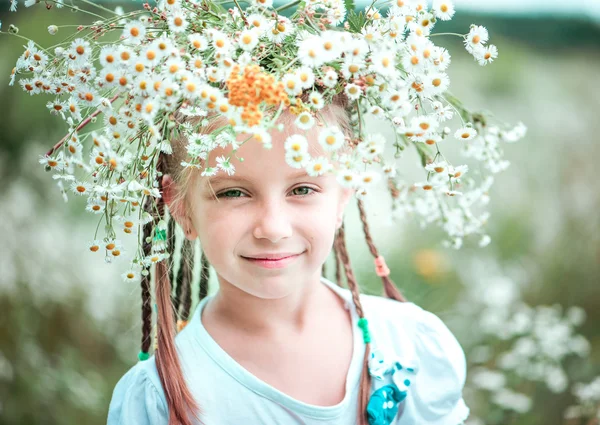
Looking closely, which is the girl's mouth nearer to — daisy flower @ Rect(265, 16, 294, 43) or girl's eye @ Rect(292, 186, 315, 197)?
girl's eye @ Rect(292, 186, 315, 197)

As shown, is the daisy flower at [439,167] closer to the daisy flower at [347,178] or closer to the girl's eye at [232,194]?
the daisy flower at [347,178]

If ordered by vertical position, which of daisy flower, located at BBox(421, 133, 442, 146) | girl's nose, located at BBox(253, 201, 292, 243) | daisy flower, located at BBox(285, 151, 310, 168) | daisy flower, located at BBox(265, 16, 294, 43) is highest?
daisy flower, located at BBox(265, 16, 294, 43)

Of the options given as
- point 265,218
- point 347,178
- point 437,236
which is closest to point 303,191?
point 265,218

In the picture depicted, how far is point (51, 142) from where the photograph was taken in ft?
7.51

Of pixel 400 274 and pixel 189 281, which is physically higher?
pixel 400 274

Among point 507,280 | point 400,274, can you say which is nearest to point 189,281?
point 400,274

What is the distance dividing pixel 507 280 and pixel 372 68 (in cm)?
159

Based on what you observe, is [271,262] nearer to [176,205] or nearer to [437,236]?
[176,205]

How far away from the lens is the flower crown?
83 cm

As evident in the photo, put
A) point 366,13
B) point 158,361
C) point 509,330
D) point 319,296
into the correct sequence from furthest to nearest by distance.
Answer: point 509,330 → point 319,296 → point 158,361 → point 366,13

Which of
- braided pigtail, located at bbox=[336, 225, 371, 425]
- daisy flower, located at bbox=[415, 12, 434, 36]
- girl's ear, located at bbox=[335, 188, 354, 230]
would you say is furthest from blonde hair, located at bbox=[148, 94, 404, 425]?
daisy flower, located at bbox=[415, 12, 434, 36]

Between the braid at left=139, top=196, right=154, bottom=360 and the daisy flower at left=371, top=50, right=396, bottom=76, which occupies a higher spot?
the daisy flower at left=371, top=50, right=396, bottom=76

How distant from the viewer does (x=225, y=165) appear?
2.92ft

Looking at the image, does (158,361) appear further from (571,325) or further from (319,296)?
(571,325)
